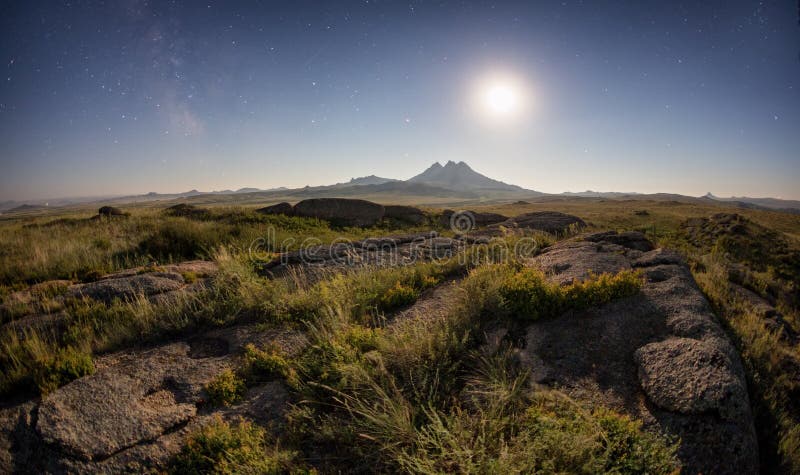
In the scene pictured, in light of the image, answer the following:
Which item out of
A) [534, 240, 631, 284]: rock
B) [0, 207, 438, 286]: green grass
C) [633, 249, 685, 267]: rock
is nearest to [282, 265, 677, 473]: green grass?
[534, 240, 631, 284]: rock

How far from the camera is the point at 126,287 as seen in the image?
7.23 m

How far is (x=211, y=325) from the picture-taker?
6230mm

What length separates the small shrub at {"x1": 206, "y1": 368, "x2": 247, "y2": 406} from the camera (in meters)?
4.25

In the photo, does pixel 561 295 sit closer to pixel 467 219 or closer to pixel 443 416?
pixel 443 416


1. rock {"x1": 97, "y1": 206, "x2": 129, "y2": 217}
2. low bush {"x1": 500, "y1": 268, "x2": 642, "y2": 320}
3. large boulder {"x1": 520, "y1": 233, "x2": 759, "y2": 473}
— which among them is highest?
rock {"x1": 97, "y1": 206, "x2": 129, "y2": 217}

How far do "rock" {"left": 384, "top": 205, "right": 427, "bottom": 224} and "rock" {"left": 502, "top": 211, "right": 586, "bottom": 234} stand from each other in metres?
8.99

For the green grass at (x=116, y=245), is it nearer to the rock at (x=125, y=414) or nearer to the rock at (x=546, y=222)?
the rock at (x=125, y=414)

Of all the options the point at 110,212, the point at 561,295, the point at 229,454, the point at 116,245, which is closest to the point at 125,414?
the point at 229,454

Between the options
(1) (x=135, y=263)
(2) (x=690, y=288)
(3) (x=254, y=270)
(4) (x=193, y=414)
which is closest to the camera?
(4) (x=193, y=414)

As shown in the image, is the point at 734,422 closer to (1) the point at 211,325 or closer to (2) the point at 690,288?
(2) the point at 690,288

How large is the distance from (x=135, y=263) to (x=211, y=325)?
675cm

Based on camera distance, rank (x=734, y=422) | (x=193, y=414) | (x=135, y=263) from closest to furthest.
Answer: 1. (x=734, y=422)
2. (x=193, y=414)
3. (x=135, y=263)

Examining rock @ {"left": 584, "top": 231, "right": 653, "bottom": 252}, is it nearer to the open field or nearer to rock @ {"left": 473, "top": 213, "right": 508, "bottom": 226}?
the open field

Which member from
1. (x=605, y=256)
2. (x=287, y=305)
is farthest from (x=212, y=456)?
(x=605, y=256)
